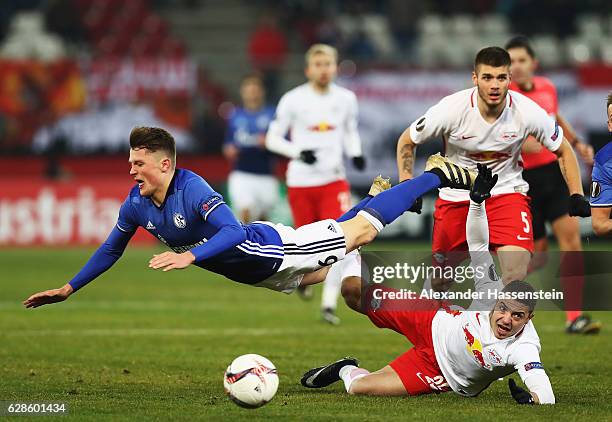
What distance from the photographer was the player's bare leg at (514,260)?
919 centimetres

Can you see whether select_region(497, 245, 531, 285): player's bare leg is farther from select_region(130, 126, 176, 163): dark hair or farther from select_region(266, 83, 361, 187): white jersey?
select_region(266, 83, 361, 187): white jersey

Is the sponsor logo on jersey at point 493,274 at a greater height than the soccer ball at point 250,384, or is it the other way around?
the sponsor logo on jersey at point 493,274

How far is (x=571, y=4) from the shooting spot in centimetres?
2748

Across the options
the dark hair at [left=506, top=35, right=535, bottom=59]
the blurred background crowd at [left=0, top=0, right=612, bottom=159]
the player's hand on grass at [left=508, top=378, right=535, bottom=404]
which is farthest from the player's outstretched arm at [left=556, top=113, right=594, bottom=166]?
the blurred background crowd at [left=0, top=0, right=612, bottom=159]

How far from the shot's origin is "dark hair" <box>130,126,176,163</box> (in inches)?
316

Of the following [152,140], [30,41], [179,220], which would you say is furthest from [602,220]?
[30,41]

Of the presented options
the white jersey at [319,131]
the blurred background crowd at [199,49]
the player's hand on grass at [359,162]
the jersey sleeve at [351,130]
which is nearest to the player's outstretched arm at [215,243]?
the player's hand on grass at [359,162]

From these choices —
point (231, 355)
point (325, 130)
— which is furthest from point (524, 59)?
point (231, 355)

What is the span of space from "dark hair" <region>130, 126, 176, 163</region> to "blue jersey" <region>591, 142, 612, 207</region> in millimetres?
3080

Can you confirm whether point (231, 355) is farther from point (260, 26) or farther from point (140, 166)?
point (260, 26)

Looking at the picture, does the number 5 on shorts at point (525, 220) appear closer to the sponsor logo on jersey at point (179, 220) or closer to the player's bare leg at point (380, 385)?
the player's bare leg at point (380, 385)

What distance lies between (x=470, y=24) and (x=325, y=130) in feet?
48.3

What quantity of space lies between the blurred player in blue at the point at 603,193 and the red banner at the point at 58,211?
14831 mm

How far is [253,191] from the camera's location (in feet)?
58.3
